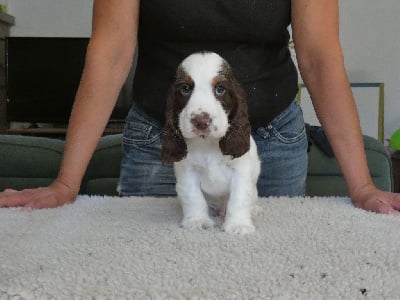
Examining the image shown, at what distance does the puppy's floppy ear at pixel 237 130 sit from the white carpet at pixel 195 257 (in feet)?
0.39

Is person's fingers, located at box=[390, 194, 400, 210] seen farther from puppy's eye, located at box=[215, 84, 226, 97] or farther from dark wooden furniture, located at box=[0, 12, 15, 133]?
dark wooden furniture, located at box=[0, 12, 15, 133]

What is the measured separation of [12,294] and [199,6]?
772 millimetres

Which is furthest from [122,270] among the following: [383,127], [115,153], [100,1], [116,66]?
[383,127]

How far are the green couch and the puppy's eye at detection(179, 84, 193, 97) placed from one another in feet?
4.10

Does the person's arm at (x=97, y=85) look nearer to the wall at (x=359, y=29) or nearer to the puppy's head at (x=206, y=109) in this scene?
the puppy's head at (x=206, y=109)

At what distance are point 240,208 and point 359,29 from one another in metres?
3.38

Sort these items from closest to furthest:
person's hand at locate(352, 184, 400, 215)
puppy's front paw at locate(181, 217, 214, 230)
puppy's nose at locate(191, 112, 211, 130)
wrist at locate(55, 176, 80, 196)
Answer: puppy's nose at locate(191, 112, 211, 130) < puppy's front paw at locate(181, 217, 214, 230) < person's hand at locate(352, 184, 400, 215) < wrist at locate(55, 176, 80, 196)

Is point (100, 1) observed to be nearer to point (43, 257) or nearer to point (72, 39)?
point (43, 257)

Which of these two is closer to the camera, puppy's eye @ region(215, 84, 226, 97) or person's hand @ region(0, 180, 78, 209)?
puppy's eye @ region(215, 84, 226, 97)

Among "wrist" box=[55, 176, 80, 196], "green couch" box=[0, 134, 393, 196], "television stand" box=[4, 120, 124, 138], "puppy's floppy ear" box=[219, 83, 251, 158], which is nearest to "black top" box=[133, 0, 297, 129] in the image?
"wrist" box=[55, 176, 80, 196]

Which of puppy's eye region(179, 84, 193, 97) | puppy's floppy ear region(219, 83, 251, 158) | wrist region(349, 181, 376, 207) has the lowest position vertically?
wrist region(349, 181, 376, 207)

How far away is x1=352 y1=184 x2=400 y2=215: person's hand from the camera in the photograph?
0.93 metres

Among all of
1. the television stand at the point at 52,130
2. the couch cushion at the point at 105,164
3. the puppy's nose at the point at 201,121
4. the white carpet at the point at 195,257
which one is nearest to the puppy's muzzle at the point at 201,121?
the puppy's nose at the point at 201,121

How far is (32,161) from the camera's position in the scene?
6.68 ft
